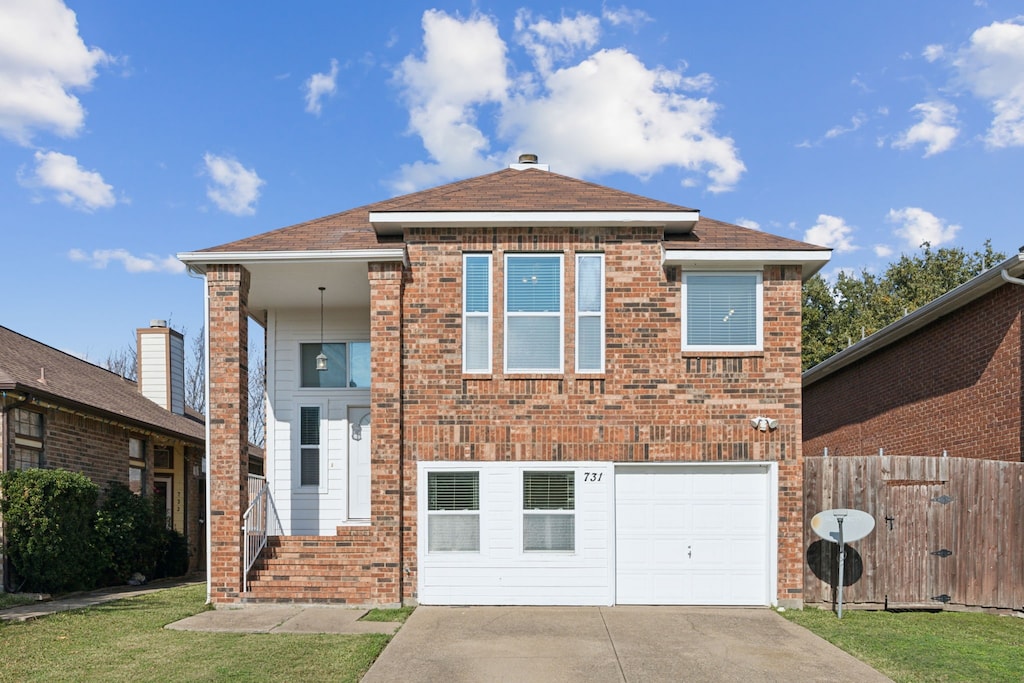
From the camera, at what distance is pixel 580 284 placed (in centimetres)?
1209

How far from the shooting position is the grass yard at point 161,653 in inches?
316

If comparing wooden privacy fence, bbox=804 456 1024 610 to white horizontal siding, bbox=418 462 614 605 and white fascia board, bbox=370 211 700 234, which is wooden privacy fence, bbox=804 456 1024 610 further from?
white fascia board, bbox=370 211 700 234

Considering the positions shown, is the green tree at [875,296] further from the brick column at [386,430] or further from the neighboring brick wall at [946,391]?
the brick column at [386,430]

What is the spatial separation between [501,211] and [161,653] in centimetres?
659

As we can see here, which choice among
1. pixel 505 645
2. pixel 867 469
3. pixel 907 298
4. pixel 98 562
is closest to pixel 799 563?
pixel 867 469

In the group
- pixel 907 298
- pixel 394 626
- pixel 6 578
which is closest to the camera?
pixel 394 626

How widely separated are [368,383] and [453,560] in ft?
13.4

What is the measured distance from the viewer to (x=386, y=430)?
11680mm

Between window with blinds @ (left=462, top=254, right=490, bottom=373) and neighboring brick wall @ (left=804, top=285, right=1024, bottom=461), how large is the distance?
711cm

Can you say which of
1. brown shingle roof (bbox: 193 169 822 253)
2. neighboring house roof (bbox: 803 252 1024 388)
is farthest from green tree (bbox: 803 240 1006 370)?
brown shingle roof (bbox: 193 169 822 253)

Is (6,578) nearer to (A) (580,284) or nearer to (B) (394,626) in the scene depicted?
(B) (394,626)

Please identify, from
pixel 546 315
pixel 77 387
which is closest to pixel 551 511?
pixel 546 315

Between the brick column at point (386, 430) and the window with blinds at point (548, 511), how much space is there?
1688mm

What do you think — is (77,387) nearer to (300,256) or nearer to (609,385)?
(300,256)
